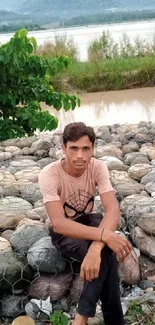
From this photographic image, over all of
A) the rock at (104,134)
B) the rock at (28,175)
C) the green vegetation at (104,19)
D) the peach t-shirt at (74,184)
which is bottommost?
the green vegetation at (104,19)

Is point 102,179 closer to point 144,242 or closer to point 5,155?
point 144,242

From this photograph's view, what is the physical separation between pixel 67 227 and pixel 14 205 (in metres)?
1.03

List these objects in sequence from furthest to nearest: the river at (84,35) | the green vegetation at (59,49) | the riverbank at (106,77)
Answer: the river at (84,35)
the green vegetation at (59,49)
the riverbank at (106,77)

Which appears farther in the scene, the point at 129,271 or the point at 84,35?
the point at 84,35

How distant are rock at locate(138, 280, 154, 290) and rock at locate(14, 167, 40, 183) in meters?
1.30

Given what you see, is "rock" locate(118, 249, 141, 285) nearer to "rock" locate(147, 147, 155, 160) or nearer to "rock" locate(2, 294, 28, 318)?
"rock" locate(2, 294, 28, 318)

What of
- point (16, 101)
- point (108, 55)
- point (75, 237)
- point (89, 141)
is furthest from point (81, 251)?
point (108, 55)

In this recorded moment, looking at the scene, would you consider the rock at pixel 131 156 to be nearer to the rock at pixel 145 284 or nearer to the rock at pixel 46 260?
the rock at pixel 145 284

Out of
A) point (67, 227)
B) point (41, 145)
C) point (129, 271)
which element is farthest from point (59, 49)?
point (67, 227)

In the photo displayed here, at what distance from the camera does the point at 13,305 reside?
232cm

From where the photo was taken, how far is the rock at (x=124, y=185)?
318 cm

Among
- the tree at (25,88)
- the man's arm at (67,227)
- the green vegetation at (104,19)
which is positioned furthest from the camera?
the green vegetation at (104,19)

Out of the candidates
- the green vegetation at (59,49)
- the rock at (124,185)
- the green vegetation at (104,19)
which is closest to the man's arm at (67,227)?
the rock at (124,185)

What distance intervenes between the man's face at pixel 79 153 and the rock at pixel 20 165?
1.66 m
